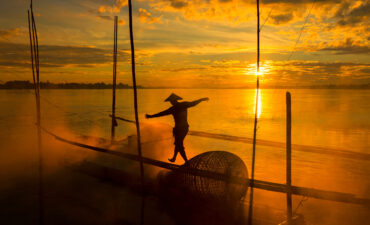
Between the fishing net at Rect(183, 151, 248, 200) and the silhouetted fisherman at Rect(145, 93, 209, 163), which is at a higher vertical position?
the silhouetted fisherman at Rect(145, 93, 209, 163)

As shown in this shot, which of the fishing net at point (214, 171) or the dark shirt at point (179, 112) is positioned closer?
the fishing net at point (214, 171)

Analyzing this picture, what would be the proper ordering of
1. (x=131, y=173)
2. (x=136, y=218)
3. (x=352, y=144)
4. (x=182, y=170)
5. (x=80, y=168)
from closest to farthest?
(x=182, y=170) < (x=136, y=218) < (x=131, y=173) < (x=80, y=168) < (x=352, y=144)

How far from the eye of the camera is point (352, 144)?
2131 cm

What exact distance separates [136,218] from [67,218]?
2.00 meters

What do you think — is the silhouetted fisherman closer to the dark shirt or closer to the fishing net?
the dark shirt

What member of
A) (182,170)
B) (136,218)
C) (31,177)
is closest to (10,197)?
(31,177)

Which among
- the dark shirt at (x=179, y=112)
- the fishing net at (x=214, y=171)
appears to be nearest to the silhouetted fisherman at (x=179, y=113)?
the dark shirt at (x=179, y=112)

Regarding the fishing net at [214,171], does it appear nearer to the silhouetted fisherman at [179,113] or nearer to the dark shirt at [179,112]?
the silhouetted fisherman at [179,113]

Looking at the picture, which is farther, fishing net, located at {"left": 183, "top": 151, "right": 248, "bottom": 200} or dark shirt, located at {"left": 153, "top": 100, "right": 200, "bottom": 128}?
dark shirt, located at {"left": 153, "top": 100, "right": 200, "bottom": 128}

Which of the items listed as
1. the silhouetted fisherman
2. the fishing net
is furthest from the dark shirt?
the fishing net

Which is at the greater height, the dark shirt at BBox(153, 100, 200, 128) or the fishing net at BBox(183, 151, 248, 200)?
the dark shirt at BBox(153, 100, 200, 128)

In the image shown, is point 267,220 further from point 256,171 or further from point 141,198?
A: point 256,171

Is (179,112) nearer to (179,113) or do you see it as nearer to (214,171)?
(179,113)

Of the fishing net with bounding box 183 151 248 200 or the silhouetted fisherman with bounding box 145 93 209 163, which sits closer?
the fishing net with bounding box 183 151 248 200
